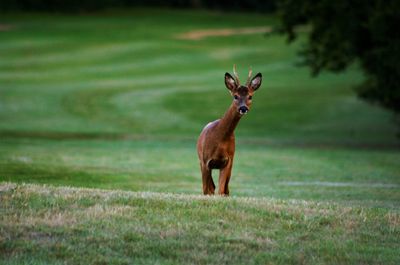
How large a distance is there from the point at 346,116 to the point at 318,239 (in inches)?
1289

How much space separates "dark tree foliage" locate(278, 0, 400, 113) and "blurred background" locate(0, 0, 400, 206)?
5 centimetres

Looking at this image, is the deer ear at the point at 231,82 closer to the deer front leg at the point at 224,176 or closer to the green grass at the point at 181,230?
the deer front leg at the point at 224,176

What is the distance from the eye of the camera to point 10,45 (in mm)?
63344

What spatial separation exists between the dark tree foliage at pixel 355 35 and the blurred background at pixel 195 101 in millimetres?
51

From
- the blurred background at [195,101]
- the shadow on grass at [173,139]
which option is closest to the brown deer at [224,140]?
the blurred background at [195,101]

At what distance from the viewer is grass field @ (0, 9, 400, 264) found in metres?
11.3

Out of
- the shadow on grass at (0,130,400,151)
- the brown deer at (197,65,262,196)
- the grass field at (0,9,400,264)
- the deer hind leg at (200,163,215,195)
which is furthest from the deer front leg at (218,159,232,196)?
the shadow on grass at (0,130,400,151)

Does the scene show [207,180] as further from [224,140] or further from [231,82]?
[231,82]

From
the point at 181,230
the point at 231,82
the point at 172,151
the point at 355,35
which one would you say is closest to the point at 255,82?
the point at 231,82

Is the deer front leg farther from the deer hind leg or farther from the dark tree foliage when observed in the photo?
the dark tree foliage

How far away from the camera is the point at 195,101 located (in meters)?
45.5

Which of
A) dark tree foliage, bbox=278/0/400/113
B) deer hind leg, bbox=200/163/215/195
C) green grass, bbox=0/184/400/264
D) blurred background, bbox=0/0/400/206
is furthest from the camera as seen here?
dark tree foliage, bbox=278/0/400/113

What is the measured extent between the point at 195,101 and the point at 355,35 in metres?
12.1

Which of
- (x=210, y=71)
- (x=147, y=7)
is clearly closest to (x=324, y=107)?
(x=210, y=71)
